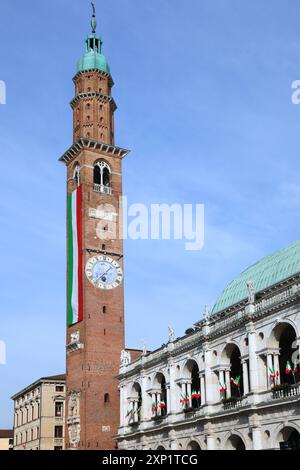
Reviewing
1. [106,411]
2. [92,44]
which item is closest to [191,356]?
[106,411]

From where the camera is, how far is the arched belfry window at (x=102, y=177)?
7800cm

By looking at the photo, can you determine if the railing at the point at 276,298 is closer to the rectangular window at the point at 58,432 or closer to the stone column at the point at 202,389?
the stone column at the point at 202,389

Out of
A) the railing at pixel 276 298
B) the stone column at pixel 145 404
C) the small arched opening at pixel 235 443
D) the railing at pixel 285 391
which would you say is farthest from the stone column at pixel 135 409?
the railing at pixel 285 391

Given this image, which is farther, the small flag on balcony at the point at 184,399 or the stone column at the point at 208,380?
the small flag on balcony at the point at 184,399

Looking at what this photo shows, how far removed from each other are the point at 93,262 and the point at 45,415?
88.7 ft

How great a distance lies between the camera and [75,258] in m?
75.3

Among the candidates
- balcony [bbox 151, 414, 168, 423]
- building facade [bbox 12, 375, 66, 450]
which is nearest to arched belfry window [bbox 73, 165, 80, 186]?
building facade [bbox 12, 375, 66, 450]

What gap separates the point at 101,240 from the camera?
7562cm

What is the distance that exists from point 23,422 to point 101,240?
128ft

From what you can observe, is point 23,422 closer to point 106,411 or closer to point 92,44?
point 106,411

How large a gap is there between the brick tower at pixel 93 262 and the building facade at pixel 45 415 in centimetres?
1754

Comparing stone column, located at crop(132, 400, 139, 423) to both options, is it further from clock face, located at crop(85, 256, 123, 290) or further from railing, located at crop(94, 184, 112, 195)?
railing, located at crop(94, 184, 112, 195)

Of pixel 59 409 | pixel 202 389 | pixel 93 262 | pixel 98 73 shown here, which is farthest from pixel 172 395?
pixel 98 73

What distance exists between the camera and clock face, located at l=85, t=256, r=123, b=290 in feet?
242
